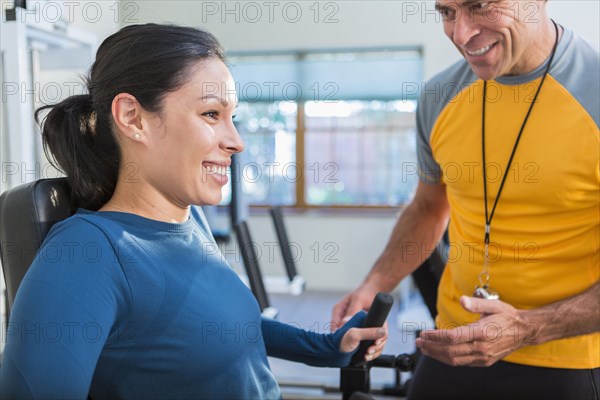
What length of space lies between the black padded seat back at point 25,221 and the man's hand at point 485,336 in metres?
0.67

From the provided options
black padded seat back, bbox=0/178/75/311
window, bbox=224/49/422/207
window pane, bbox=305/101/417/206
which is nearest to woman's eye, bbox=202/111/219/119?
black padded seat back, bbox=0/178/75/311

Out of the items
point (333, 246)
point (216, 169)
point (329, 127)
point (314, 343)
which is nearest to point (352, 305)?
point (314, 343)

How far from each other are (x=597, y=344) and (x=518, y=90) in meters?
0.52

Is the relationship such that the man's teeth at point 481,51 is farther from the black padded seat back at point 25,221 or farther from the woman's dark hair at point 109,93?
the black padded seat back at point 25,221

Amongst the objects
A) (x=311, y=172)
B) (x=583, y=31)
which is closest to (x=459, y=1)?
(x=583, y=31)

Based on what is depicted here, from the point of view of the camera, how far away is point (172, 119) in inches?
37.1

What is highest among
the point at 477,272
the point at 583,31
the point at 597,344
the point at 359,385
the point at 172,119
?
the point at 583,31

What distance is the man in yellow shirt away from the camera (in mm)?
1088

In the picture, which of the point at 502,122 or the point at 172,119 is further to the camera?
the point at 502,122

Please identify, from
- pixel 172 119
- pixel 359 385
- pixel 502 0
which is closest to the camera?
pixel 172 119

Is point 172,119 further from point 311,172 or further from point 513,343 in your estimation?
point 311,172

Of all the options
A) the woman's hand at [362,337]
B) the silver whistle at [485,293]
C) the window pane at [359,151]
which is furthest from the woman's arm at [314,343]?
the window pane at [359,151]

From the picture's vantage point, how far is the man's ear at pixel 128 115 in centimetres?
95

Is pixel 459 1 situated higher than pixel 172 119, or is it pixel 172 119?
pixel 459 1
